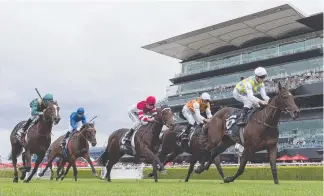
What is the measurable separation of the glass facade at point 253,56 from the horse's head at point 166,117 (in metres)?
40.8

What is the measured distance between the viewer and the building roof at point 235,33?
5400 centimetres

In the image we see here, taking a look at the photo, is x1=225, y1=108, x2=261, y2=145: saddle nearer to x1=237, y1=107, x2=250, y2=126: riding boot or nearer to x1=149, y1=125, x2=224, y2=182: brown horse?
x1=237, y1=107, x2=250, y2=126: riding boot

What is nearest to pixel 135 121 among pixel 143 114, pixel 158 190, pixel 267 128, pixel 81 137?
pixel 143 114

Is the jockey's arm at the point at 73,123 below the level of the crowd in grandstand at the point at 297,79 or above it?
below

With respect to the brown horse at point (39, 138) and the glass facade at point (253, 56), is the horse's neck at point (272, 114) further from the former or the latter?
the glass facade at point (253, 56)

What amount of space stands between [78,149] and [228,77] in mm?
44766

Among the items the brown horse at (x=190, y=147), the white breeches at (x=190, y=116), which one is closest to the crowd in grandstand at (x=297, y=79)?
the white breeches at (x=190, y=116)

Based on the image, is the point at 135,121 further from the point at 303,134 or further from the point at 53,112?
the point at 303,134

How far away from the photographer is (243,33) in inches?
2338

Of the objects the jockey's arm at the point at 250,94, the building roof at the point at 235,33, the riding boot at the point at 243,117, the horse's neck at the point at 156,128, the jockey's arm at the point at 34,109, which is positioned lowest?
the horse's neck at the point at 156,128

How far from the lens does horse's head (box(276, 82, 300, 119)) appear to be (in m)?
9.87

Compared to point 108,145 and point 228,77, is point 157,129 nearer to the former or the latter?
point 108,145

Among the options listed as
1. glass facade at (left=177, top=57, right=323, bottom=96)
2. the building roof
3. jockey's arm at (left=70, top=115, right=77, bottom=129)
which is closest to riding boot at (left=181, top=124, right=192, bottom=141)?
jockey's arm at (left=70, top=115, right=77, bottom=129)

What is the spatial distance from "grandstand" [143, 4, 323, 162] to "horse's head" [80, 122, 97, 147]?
2958 cm
